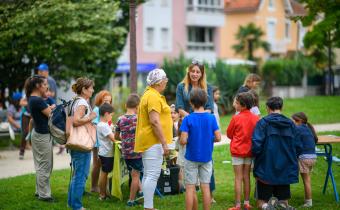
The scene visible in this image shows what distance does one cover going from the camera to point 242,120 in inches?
341

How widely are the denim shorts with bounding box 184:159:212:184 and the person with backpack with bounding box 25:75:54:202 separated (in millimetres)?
2434

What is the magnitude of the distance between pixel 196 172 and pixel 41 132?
105 inches

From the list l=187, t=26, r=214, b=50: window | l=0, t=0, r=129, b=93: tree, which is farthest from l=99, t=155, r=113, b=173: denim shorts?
l=187, t=26, r=214, b=50: window

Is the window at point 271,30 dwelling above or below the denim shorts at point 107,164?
above

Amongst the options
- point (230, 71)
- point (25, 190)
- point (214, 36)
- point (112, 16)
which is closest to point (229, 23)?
point (214, 36)

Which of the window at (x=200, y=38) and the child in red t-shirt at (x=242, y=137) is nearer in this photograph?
the child in red t-shirt at (x=242, y=137)

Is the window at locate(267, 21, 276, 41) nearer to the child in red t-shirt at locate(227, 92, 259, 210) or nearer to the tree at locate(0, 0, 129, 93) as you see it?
the tree at locate(0, 0, 129, 93)

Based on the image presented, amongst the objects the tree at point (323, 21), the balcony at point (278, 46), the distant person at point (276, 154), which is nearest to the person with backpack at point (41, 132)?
the distant person at point (276, 154)

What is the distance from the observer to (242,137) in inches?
340

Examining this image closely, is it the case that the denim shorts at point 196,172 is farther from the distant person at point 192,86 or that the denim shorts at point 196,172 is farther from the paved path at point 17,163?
the paved path at point 17,163

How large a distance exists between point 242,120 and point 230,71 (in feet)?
73.7

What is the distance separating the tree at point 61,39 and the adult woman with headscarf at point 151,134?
9191mm

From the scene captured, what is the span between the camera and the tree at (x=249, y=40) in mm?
58344

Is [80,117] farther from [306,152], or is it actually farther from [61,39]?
[61,39]
